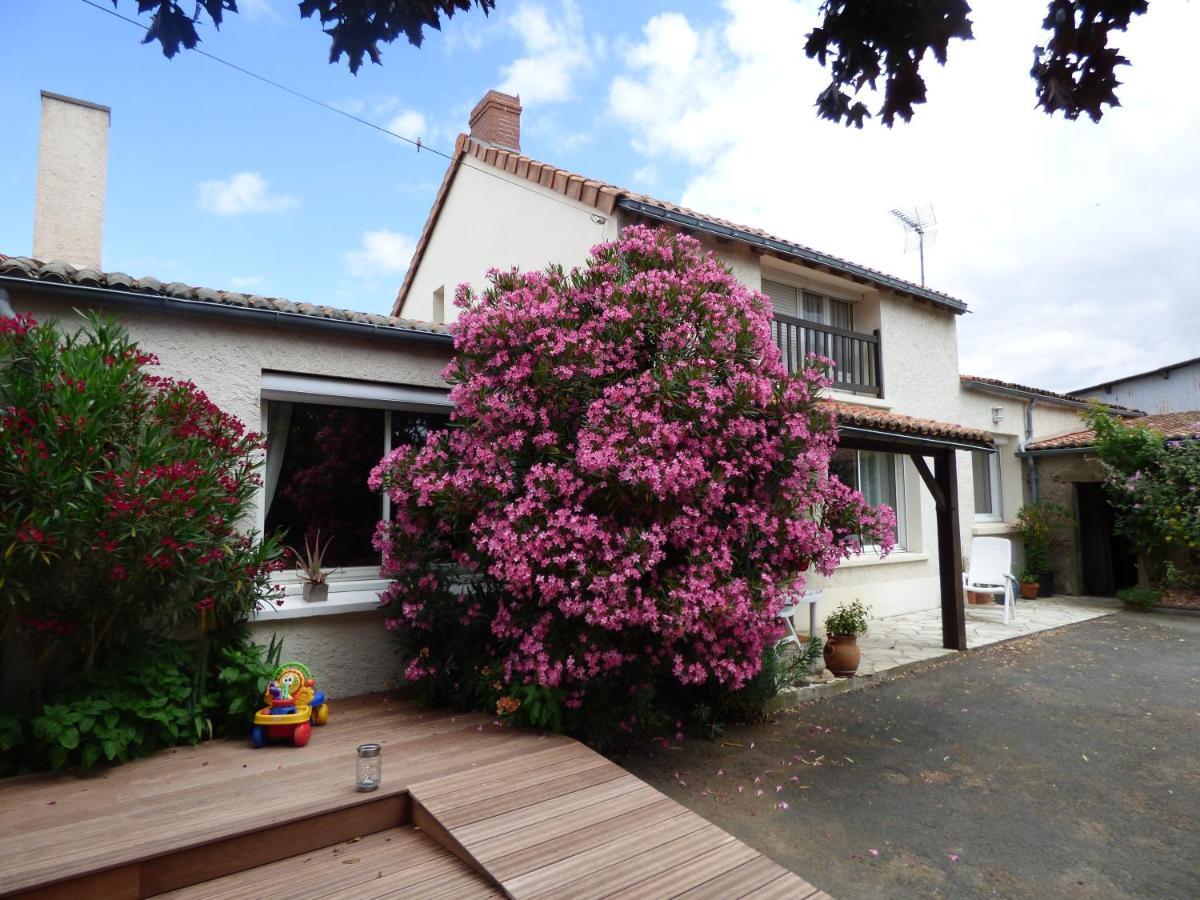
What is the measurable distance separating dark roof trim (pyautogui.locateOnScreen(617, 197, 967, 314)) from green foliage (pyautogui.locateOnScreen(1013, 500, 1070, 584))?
4.51m

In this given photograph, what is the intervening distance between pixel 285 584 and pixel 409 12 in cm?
438

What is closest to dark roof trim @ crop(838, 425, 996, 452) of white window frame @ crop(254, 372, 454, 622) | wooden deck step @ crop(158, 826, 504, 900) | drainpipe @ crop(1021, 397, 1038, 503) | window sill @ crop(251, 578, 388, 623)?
white window frame @ crop(254, 372, 454, 622)

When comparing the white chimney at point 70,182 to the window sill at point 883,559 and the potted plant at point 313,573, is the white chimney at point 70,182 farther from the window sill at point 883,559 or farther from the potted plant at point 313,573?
the window sill at point 883,559

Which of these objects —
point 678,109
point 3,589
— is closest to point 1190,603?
point 678,109

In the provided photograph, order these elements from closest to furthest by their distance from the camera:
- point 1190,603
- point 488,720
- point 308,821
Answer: point 308,821, point 488,720, point 1190,603

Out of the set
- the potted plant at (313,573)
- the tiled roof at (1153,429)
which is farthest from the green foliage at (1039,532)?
the potted plant at (313,573)

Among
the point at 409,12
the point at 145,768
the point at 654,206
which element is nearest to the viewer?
the point at 409,12

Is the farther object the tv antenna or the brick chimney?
the tv antenna

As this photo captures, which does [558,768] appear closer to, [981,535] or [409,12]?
[409,12]

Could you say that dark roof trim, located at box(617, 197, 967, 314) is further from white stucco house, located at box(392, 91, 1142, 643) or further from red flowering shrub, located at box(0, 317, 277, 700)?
red flowering shrub, located at box(0, 317, 277, 700)

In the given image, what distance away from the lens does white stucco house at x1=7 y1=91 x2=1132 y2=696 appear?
528 cm

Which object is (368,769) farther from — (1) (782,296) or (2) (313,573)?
(1) (782,296)

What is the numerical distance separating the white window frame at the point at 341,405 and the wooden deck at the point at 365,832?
130 cm

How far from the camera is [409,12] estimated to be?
8.98ft
